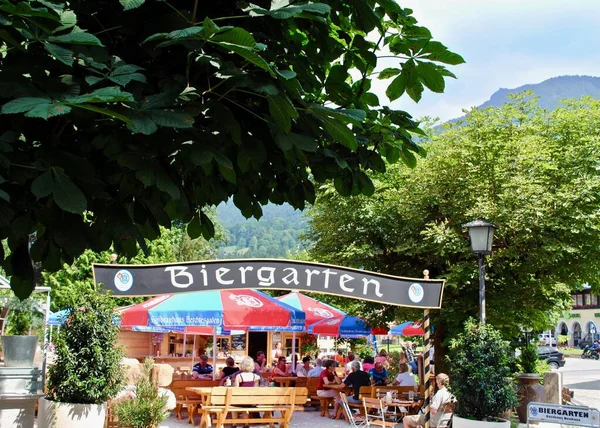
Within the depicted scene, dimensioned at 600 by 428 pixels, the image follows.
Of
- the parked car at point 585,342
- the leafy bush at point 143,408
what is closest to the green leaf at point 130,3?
the leafy bush at point 143,408

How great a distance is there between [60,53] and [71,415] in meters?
7.80

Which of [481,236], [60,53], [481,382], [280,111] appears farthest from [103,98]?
[481,236]

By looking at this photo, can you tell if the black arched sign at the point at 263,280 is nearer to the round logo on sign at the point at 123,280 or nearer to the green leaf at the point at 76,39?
the round logo on sign at the point at 123,280

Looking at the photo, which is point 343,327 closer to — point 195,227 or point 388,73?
point 195,227

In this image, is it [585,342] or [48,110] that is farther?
[585,342]

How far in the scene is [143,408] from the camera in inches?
382

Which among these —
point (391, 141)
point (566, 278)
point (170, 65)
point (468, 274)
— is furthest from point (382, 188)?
point (170, 65)

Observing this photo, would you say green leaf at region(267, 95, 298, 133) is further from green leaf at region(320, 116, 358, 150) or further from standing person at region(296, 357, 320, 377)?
standing person at region(296, 357, 320, 377)

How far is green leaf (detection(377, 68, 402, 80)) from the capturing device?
347cm

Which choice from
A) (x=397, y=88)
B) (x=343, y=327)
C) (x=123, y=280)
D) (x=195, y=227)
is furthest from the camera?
(x=343, y=327)

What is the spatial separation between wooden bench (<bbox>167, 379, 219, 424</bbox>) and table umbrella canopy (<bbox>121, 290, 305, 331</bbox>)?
154 centimetres

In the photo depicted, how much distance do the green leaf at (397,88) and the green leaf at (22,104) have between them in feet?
5.82

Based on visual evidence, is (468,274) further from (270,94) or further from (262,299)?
(270,94)

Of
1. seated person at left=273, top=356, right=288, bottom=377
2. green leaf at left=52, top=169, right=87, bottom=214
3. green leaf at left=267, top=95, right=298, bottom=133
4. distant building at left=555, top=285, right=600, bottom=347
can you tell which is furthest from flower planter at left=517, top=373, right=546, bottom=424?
distant building at left=555, top=285, right=600, bottom=347
